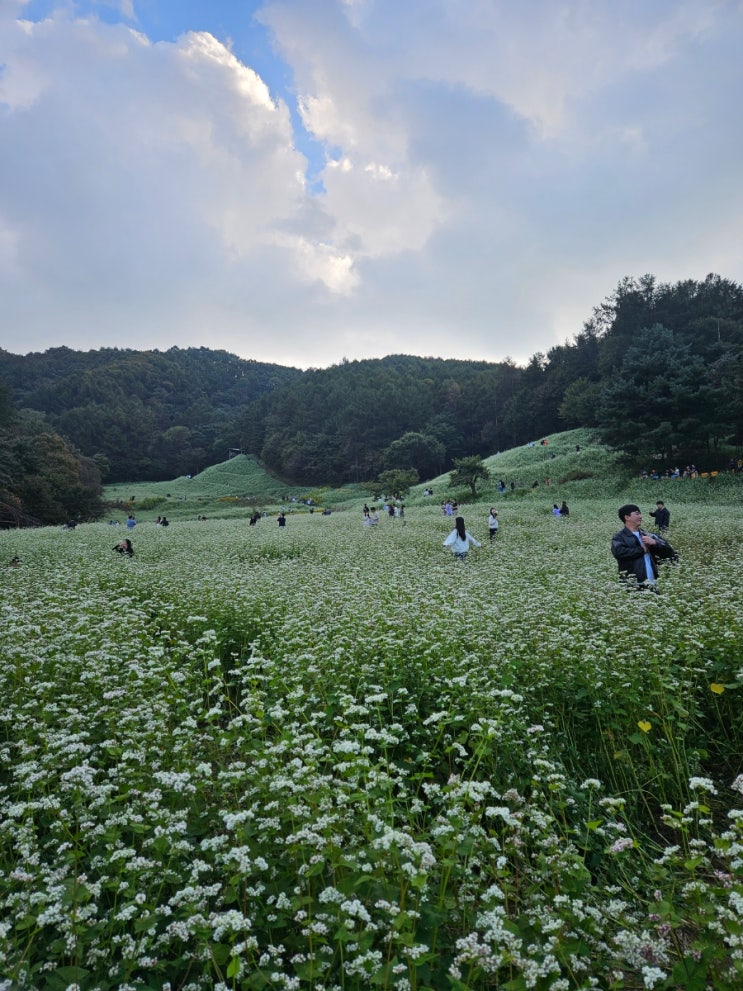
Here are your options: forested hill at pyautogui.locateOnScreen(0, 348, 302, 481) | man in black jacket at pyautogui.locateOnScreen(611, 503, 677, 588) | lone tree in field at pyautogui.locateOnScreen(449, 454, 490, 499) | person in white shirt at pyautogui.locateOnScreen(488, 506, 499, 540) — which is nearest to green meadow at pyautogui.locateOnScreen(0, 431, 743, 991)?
man in black jacket at pyautogui.locateOnScreen(611, 503, 677, 588)

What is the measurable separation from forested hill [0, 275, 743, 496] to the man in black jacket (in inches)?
1186

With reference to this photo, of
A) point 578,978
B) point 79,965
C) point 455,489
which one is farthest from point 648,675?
point 455,489

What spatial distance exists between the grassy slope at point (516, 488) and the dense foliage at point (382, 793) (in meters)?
26.6

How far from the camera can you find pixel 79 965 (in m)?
2.17

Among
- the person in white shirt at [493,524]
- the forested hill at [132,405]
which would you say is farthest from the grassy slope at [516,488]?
the person in white shirt at [493,524]

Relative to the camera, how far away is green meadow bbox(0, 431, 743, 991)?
2062mm

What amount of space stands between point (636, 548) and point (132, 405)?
4540 inches

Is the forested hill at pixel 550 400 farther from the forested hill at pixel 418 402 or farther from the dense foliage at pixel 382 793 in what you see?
the dense foliage at pixel 382 793

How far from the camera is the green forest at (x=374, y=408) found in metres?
36.2

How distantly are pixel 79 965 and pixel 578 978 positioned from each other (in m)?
2.08

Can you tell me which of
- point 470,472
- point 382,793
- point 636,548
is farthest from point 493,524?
point 470,472

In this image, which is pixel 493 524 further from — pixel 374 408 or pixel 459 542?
pixel 374 408

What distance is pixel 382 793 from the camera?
115 inches

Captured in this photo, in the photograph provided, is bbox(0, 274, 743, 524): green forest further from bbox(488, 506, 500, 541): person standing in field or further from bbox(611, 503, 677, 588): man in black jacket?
bbox(611, 503, 677, 588): man in black jacket
